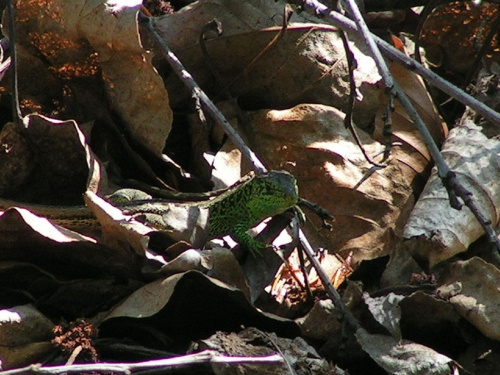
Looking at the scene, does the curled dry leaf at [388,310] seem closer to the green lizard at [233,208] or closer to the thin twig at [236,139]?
the thin twig at [236,139]

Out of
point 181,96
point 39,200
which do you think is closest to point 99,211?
point 39,200

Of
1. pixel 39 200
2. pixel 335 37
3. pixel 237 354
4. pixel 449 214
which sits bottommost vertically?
pixel 39 200

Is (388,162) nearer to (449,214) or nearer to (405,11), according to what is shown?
(449,214)

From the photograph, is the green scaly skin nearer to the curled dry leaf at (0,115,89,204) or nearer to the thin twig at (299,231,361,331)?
the thin twig at (299,231,361,331)

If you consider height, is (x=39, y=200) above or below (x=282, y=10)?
below

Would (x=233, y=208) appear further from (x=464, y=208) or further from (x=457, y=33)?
(x=457, y=33)

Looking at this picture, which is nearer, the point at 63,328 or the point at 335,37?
the point at 63,328

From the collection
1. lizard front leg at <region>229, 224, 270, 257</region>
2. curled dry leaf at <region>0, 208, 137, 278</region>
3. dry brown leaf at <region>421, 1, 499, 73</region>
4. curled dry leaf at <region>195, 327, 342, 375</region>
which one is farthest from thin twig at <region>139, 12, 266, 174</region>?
dry brown leaf at <region>421, 1, 499, 73</region>

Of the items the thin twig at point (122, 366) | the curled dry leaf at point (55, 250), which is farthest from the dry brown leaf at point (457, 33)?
the thin twig at point (122, 366)

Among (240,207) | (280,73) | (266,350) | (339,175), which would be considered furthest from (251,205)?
(266,350)
